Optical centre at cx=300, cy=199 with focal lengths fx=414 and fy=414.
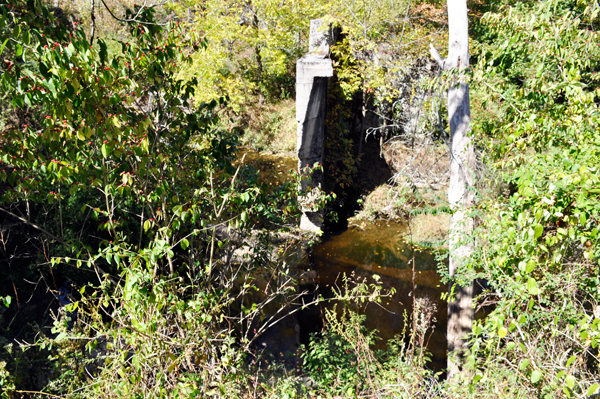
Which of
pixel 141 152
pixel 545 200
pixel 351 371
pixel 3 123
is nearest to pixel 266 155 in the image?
pixel 3 123

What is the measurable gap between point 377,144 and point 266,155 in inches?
134

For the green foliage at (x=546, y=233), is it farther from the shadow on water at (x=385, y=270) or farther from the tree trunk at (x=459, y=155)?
the shadow on water at (x=385, y=270)

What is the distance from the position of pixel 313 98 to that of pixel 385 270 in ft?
12.7

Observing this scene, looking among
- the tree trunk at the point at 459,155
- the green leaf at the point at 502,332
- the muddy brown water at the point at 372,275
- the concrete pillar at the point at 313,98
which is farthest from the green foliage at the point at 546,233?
the concrete pillar at the point at 313,98

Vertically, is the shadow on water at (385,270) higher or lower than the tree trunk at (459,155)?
lower

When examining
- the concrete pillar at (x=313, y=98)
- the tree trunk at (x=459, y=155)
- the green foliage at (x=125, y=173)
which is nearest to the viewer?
the green foliage at (x=125, y=173)

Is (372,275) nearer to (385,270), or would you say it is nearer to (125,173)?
(385,270)

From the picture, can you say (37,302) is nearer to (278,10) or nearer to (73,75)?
(73,75)

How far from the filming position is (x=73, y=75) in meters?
2.20

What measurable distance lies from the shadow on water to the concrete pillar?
84 cm

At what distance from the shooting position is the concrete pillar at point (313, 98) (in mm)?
8477

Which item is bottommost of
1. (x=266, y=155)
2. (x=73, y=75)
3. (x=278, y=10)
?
(x=266, y=155)

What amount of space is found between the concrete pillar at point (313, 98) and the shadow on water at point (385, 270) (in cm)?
84

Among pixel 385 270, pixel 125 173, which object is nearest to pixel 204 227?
pixel 125 173
